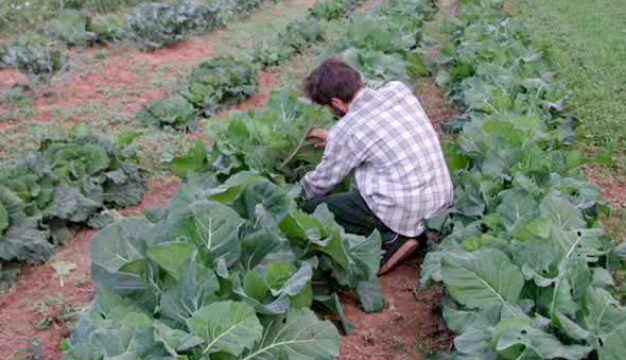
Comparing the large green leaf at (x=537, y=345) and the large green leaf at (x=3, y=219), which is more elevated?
the large green leaf at (x=537, y=345)

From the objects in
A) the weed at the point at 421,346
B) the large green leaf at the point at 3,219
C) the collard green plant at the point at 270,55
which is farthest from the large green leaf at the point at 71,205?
the collard green plant at the point at 270,55

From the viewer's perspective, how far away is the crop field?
9.32ft

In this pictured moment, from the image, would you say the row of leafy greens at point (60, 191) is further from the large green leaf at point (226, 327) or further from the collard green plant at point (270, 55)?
the collard green plant at point (270, 55)

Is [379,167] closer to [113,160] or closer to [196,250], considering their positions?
[196,250]

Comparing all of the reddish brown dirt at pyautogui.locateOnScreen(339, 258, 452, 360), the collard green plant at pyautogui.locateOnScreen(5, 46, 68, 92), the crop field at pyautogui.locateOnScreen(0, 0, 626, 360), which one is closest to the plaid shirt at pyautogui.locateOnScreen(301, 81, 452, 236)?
the crop field at pyautogui.locateOnScreen(0, 0, 626, 360)

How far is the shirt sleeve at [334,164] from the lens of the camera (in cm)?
422

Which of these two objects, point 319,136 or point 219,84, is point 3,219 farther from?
point 219,84

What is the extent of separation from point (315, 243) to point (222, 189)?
21.1 inches

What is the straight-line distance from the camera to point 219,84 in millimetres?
7836

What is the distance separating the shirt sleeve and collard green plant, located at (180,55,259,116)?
3.28m

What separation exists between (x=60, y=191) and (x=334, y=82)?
6.86 feet

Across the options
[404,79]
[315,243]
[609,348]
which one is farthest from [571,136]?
[609,348]

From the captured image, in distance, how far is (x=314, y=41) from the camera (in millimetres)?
11180

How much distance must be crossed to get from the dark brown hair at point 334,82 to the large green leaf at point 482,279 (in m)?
1.55
